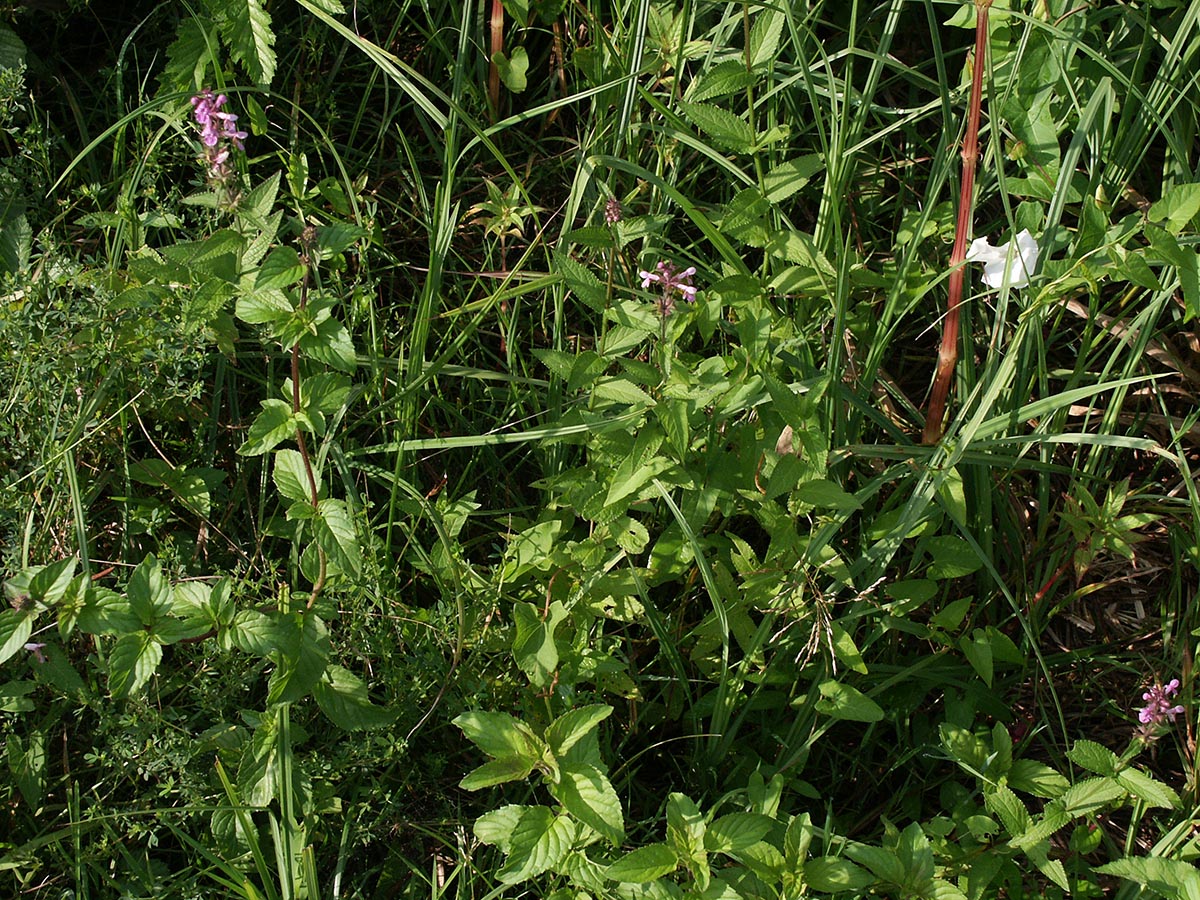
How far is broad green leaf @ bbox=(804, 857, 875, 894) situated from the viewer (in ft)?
5.38

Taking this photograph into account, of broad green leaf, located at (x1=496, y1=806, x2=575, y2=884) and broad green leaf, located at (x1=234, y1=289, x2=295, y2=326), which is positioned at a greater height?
broad green leaf, located at (x1=234, y1=289, x2=295, y2=326)

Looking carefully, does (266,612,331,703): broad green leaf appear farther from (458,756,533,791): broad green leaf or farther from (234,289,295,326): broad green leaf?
(234,289,295,326): broad green leaf

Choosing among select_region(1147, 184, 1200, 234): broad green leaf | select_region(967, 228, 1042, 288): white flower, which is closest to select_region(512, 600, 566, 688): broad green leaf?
select_region(967, 228, 1042, 288): white flower

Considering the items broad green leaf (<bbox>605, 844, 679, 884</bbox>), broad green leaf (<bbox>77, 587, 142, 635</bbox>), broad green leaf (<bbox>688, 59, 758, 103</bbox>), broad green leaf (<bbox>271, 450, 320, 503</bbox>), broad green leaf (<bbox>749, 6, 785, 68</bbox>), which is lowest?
broad green leaf (<bbox>605, 844, 679, 884</bbox>)

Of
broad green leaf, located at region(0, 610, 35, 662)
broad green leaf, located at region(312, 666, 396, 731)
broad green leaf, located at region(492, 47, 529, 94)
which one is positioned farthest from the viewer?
broad green leaf, located at region(492, 47, 529, 94)

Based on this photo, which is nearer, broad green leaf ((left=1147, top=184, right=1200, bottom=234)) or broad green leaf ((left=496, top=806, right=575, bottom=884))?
broad green leaf ((left=496, top=806, right=575, bottom=884))

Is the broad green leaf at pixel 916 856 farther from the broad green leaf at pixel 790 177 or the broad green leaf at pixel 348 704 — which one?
the broad green leaf at pixel 790 177

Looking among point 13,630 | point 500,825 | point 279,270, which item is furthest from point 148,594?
point 500,825

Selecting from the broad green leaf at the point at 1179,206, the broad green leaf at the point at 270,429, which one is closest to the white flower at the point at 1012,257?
the broad green leaf at the point at 1179,206

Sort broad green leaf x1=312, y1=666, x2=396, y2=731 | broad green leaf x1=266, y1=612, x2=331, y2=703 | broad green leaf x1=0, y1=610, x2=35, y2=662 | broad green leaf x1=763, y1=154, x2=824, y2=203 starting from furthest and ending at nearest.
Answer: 1. broad green leaf x1=763, y1=154, x2=824, y2=203
2. broad green leaf x1=312, y1=666, x2=396, y2=731
3. broad green leaf x1=266, y1=612, x2=331, y2=703
4. broad green leaf x1=0, y1=610, x2=35, y2=662

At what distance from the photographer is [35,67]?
94.0 inches

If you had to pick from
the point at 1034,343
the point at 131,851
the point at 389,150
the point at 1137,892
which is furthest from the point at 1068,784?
the point at 389,150

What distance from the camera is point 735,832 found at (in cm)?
162

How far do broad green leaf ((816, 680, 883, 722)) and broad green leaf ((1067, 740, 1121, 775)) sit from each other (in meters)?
0.29
